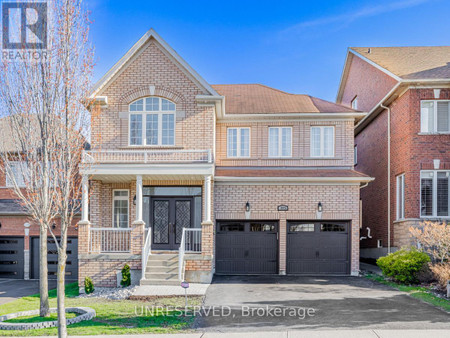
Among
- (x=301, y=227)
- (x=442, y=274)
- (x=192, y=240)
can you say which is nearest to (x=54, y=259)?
(x=192, y=240)

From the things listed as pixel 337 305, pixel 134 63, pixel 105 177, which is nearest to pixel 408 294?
pixel 337 305

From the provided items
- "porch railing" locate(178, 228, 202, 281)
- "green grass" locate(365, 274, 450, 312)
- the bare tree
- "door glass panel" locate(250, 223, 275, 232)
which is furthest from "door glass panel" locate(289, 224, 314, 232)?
the bare tree

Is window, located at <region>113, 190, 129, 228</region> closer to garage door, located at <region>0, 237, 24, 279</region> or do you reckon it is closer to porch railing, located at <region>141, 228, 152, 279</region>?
porch railing, located at <region>141, 228, 152, 279</region>

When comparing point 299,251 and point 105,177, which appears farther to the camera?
point 299,251

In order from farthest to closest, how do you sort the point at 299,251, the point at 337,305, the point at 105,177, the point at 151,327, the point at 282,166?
the point at 282,166 < the point at 299,251 < the point at 105,177 < the point at 337,305 < the point at 151,327

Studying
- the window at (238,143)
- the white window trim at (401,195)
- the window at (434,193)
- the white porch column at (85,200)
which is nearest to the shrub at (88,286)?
the white porch column at (85,200)

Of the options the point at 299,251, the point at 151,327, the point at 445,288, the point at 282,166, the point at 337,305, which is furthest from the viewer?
the point at 282,166

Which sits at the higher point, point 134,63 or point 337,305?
point 134,63

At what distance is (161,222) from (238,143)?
4.63 metres

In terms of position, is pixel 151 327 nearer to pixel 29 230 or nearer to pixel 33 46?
pixel 33 46

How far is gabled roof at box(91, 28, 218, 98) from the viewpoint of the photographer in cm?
1650

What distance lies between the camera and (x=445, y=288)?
1281 centimetres

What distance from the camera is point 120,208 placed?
17.3 metres

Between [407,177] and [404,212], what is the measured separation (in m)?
1.30
